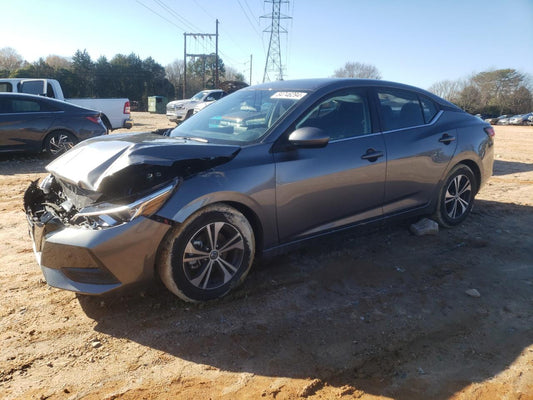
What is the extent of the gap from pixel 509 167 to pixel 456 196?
5.91 m

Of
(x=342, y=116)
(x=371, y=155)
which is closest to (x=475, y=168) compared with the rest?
(x=371, y=155)

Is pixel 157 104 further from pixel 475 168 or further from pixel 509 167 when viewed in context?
pixel 475 168

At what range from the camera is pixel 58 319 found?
2.85 m

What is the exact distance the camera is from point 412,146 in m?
4.16

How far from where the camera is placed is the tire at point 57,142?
889cm

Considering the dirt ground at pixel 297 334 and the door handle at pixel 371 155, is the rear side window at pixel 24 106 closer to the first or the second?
the dirt ground at pixel 297 334

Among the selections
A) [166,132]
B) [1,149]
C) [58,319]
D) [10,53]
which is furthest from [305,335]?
[10,53]

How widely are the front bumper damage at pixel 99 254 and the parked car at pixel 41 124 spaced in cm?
694

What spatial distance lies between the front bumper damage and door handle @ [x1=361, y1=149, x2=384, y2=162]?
2.03 metres

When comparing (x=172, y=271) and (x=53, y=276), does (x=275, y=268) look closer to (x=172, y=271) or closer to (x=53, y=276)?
(x=172, y=271)

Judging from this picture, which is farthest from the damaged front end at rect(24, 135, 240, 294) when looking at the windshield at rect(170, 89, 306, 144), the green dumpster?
the green dumpster

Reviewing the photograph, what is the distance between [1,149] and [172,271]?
758 centimetres

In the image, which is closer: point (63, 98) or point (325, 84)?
point (325, 84)

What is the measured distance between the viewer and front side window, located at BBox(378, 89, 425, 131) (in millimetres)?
4098
